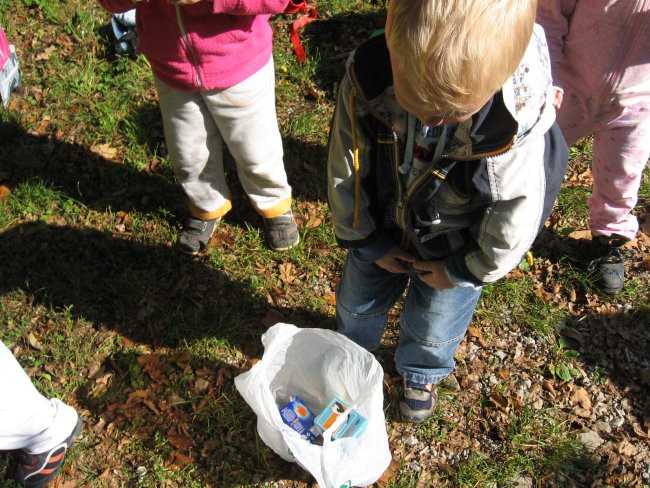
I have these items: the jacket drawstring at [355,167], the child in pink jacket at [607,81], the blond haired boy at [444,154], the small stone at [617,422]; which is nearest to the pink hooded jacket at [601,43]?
the child in pink jacket at [607,81]

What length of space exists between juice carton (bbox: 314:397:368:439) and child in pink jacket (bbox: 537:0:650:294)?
4.61 feet

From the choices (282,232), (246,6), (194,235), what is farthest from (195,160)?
(246,6)

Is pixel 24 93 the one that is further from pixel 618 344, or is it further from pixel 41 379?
pixel 618 344

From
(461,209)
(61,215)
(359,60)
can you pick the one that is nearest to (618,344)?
(461,209)

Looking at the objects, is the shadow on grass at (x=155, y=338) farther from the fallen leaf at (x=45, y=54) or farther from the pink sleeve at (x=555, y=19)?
the pink sleeve at (x=555, y=19)

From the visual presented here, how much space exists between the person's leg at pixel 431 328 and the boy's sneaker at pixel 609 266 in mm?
1166

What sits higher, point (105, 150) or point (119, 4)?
point (119, 4)

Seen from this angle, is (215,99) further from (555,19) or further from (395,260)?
(555,19)

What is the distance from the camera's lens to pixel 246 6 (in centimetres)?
Answer: 212

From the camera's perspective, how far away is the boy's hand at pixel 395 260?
1.99m

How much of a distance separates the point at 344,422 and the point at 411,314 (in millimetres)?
492

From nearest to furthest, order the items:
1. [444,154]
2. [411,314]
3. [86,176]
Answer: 1. [444,154]
2. [411,314]
3. [86,176]

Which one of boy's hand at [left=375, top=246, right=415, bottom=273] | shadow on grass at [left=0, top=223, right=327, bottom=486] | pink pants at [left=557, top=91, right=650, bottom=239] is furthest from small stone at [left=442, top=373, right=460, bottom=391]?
pink pants at [left=557, top=91, right=650, bottom=239]

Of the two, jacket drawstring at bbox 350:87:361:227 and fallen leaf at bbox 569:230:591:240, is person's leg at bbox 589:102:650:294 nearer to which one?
fallen leaf at bbox 569:230:591:240
